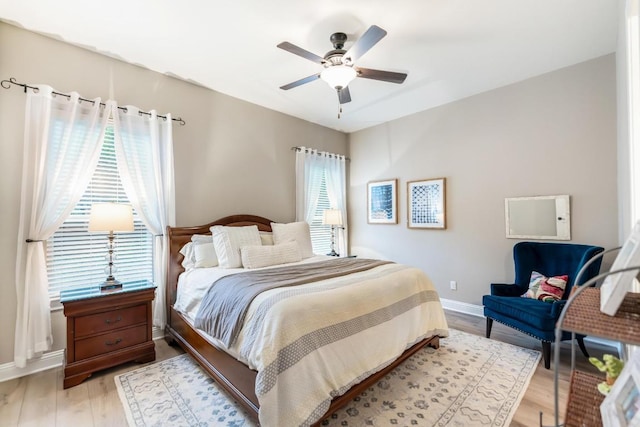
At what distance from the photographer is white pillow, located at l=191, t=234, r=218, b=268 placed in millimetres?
2992

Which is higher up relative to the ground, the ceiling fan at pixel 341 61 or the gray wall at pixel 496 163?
the ceiling fan at pixel 341 61

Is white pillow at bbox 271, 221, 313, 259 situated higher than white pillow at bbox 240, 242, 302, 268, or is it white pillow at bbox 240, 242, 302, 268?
white pillow at bbox 271, 221, 313, 259

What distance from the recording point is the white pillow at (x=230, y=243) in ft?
9.78

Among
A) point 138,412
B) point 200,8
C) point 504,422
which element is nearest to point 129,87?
point 200,8

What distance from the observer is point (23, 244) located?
2.41 meters

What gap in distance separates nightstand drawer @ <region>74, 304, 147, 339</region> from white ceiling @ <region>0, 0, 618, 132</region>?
223cm

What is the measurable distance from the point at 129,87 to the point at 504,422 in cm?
440

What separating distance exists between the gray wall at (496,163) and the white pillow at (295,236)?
1.68 m

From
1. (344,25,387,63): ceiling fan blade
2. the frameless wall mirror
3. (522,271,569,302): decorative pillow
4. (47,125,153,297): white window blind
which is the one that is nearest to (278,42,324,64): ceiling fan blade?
(344,25,387,63): ceiling fan blade

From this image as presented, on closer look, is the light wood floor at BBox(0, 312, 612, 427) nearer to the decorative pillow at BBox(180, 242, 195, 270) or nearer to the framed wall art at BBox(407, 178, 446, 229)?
the decorative pillow at BBox(180, 242, 195, 270)

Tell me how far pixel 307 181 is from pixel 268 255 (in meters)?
1.93

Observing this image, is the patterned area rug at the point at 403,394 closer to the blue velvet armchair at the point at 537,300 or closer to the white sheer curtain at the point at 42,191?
the blue velvet armchair at the point at 537,300

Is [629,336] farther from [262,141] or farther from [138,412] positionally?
[262,141]

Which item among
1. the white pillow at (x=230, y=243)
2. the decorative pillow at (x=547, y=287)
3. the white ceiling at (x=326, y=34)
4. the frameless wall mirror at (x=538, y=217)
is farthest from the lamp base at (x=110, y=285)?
the frameless wall mirror at (x=538, y=217)
